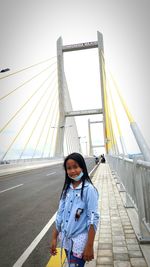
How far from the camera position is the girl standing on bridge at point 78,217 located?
2.54 metres

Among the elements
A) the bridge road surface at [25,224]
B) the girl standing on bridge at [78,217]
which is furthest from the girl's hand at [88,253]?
the bridge road surface at [25,224]

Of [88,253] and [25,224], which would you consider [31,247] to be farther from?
[88,253]

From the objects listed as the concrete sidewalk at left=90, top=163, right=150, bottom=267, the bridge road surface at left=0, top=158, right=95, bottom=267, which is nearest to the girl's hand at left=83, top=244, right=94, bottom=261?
the concrete sidewalk at left=90, top=163, right=150, bottom=267

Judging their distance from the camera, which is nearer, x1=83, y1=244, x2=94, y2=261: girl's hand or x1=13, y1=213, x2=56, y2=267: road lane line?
x1=83, y1=244, x2=94, y2=261: girl's hand

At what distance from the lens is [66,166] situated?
110 inches

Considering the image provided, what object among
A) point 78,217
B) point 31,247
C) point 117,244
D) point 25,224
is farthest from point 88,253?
point 25,224

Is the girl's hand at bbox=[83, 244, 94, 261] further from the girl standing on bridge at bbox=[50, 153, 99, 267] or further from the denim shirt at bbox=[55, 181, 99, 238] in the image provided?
the denim shirt at bbox=[55, 181, 99, 238]

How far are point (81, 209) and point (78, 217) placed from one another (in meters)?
0.07

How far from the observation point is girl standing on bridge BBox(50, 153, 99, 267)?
254 centimetres

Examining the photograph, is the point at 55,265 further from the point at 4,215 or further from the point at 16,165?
the point at 16,165

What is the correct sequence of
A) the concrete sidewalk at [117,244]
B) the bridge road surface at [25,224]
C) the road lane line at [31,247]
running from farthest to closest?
the bridge road surface at [25,224] < the road lane line at [31,247] < the concrete sidewalk at [117,244]

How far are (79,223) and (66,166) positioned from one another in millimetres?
518

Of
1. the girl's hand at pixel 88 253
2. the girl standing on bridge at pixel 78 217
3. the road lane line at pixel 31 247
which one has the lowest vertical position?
the road lane line at pixel 31 247

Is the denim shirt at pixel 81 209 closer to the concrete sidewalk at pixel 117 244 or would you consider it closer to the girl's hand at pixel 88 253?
the girl's hand at pixel 88 253
